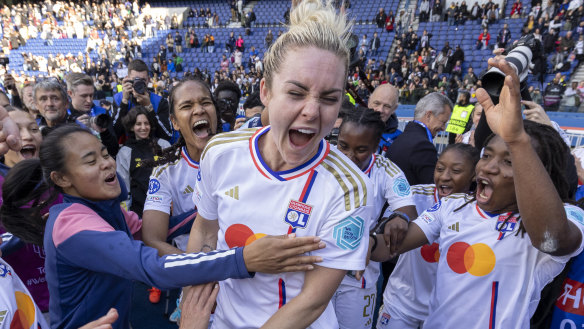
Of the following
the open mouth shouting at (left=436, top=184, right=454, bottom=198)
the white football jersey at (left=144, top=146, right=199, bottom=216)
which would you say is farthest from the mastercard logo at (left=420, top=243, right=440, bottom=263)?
the white football jersey at (left=144, top=146, right=199, bottom=216)

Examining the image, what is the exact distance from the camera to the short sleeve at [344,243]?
1.37m

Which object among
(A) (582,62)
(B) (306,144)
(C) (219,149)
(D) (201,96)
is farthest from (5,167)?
(A) (582,62)

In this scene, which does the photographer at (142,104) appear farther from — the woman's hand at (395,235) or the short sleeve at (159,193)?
the woman's hand at (395,235)

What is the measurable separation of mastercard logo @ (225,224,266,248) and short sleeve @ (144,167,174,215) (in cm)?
91

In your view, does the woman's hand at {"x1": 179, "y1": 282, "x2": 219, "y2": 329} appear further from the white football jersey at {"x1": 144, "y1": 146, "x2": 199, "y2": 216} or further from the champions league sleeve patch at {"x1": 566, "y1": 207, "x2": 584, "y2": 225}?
the champions league sleeve patch at {"x1": 566, "y1": 207, "x2": 584, "y2": 225}

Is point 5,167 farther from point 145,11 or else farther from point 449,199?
point 145,11

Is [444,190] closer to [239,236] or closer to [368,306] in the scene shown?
[368,306]

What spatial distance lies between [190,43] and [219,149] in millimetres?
24513

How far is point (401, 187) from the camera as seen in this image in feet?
8.00

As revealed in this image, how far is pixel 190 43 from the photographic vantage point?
23.8 m

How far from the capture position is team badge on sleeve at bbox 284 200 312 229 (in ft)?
4.61

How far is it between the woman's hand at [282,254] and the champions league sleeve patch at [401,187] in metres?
1.24

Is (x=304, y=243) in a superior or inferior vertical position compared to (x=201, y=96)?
inferior

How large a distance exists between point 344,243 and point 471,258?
0.82 meters
